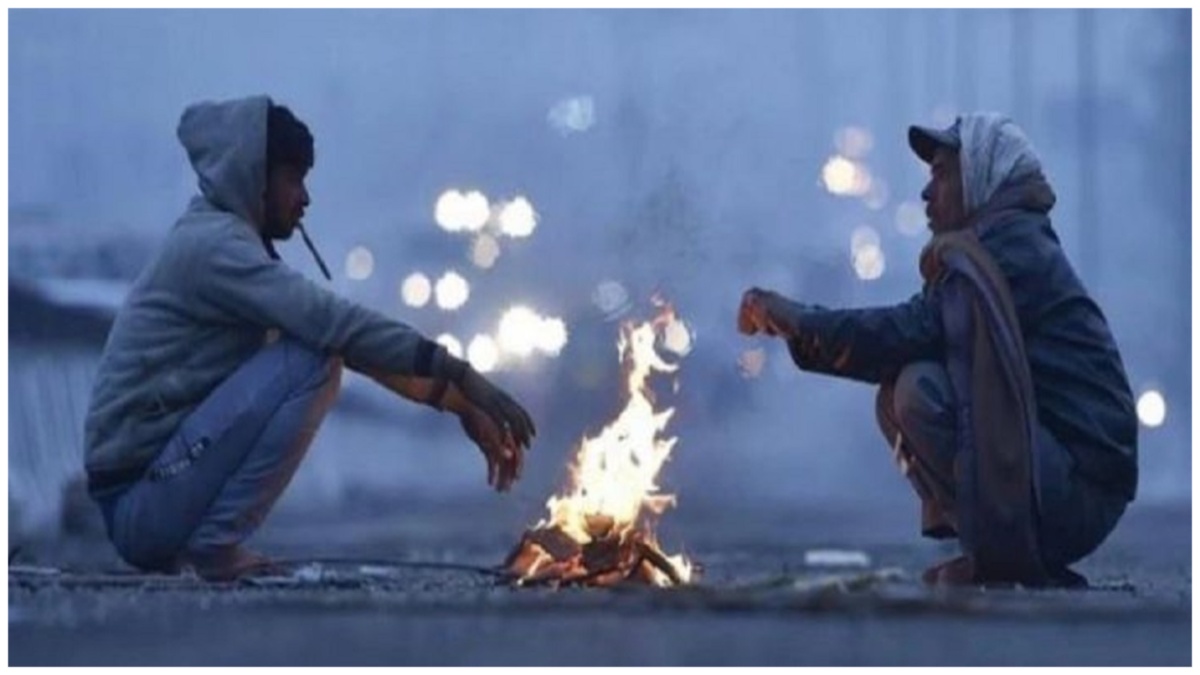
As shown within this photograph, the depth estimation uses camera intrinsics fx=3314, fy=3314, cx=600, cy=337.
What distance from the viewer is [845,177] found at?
851cm

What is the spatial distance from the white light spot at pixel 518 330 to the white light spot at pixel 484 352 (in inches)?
1.1

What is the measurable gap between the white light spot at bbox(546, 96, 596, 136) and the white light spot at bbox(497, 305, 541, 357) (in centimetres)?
47

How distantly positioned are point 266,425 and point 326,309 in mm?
221

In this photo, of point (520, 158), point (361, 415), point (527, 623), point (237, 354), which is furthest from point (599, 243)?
point (527, 623)

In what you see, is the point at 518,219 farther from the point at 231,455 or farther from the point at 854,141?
the point at 231,455

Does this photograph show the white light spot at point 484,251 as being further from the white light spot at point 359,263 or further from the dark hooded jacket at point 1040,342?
the dark hooded jacket at point 1040,342

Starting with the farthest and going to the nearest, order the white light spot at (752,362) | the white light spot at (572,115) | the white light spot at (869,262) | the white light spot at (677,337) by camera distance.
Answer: the white light spot at (572,115) → the white light spot at (752,362) → the white light spot at (869,262) → the white light spot at (677,337)

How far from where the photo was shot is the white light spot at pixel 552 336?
27.1 ft

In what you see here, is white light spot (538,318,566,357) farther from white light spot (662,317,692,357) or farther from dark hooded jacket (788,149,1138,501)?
dark hooded jacket (788,149,1138,501)

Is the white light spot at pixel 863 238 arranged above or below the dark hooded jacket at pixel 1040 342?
above

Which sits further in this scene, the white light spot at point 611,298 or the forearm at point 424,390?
the white light spot at point 611,298

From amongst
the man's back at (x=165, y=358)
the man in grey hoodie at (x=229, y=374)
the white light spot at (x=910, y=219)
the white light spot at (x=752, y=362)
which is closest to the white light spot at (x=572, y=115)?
the white light spot at (x=752, y=362)

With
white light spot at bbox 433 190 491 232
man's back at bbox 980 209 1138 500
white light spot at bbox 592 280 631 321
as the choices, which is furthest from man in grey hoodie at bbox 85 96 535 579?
white light spot at bbox 433 190 491 232

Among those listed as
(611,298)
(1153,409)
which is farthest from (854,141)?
(1153,409)
